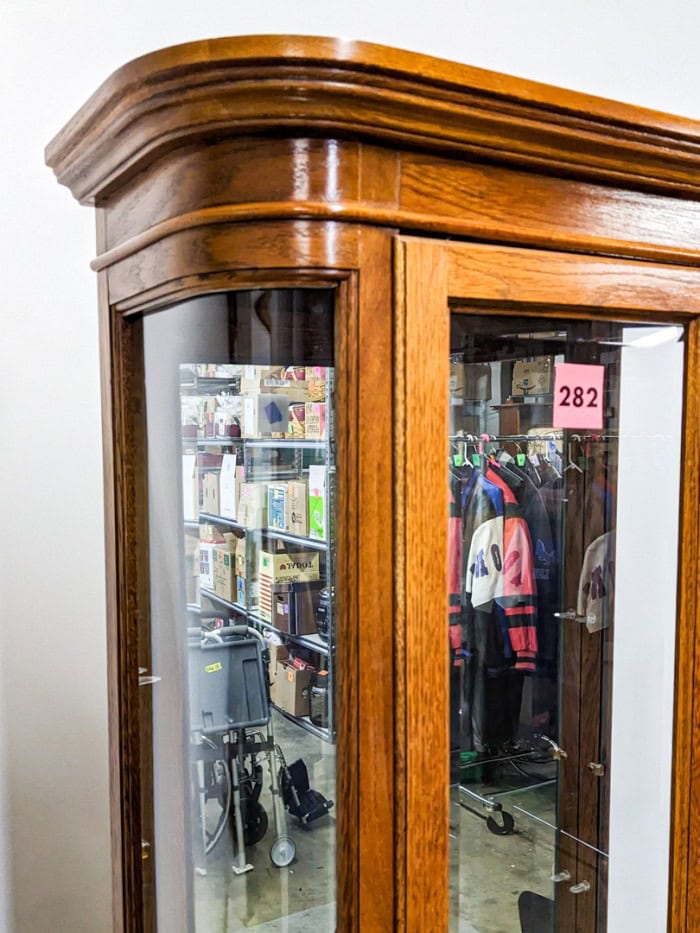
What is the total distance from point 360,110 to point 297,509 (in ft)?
1.26

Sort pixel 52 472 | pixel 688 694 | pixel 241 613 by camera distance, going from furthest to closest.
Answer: pixel 52 472 < pixel 688 694 < pixel 241 613

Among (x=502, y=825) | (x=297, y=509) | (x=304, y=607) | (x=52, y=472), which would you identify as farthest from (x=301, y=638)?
(x=52, y=472)

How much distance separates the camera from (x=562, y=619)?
1.07 meters

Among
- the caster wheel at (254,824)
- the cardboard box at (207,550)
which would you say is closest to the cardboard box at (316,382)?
the cardboard box at (207,550)

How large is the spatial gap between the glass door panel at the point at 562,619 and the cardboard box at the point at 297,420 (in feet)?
0.52

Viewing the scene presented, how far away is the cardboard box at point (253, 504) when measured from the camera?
905 mm

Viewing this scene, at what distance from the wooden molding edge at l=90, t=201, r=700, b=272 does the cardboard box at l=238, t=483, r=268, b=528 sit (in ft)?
0.89

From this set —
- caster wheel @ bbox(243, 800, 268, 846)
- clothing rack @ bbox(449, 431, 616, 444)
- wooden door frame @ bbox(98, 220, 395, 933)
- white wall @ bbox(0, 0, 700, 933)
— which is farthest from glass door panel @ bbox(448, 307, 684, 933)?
white wall @ bbox(0, 0, 700, 933)

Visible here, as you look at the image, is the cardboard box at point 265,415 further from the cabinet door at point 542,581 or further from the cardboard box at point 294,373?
the cabinet door at point 542,581

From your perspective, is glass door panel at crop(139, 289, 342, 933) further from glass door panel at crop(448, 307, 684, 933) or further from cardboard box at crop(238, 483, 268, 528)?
glass door panel at crop(448, 307, 684, 933)

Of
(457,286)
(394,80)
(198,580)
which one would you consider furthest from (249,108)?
(198,580)

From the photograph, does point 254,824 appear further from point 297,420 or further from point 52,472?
point 52,472

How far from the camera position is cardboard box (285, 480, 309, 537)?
2.84 ft

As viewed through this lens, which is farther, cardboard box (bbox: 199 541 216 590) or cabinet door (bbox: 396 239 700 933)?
cardboard box (bbox: 199 541 216 590)
